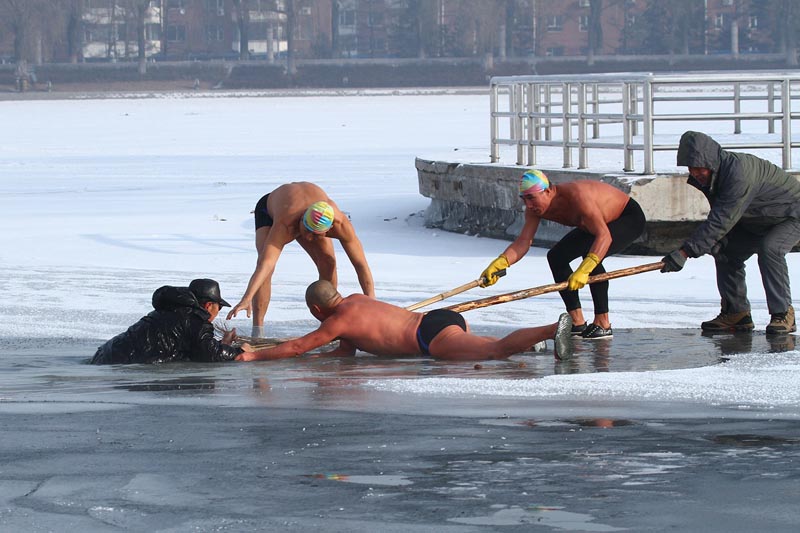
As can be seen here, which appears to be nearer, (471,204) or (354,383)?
(354,383)

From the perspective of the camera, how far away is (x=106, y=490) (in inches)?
197

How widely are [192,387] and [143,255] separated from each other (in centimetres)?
695

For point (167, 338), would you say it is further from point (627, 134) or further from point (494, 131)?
point (494, 131)

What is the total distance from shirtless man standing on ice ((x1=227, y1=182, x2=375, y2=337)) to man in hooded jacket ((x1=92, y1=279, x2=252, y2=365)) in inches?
7.5

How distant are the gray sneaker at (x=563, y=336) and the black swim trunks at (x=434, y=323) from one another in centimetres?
72

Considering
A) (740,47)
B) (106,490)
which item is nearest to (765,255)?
(106,490)

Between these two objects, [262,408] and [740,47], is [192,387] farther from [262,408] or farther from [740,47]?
[740,47]

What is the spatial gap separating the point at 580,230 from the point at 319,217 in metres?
1.67

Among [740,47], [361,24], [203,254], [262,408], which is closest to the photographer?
[262,408]

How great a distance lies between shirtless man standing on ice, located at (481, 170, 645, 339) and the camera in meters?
8.62

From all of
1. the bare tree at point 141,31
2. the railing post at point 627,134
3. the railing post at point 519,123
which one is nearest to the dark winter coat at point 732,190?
the railing post at point 627,134

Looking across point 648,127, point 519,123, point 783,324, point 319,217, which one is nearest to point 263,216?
point 319,217

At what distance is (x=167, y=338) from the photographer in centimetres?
837

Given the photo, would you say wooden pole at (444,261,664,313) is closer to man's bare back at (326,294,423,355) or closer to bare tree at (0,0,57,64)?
man's bare back at (326,294,423,355)
